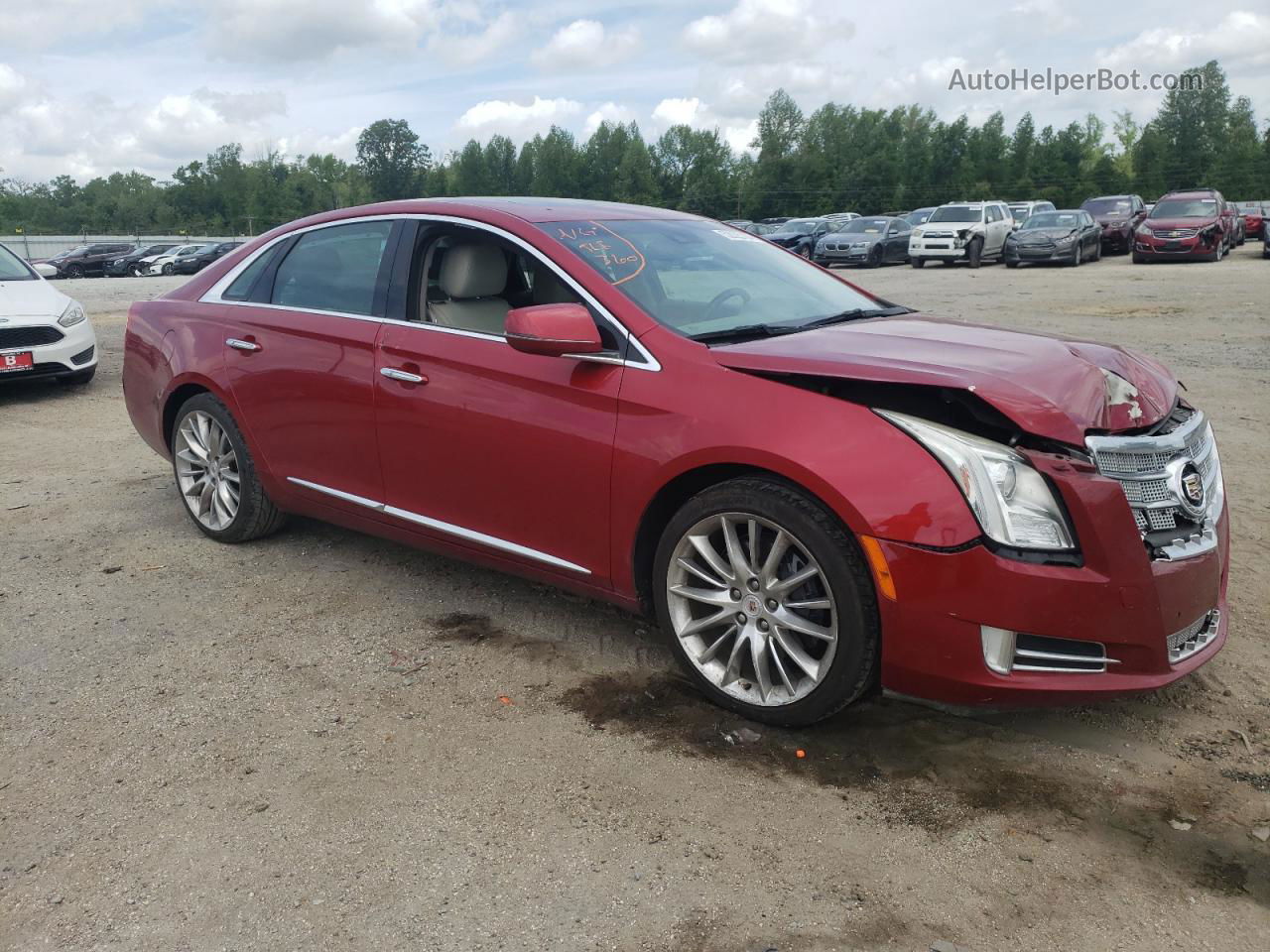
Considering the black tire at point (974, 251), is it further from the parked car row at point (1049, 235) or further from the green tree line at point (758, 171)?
the green tree line at point (758, 171)

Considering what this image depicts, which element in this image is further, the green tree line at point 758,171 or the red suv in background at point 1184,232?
the green tree line at point 758,171

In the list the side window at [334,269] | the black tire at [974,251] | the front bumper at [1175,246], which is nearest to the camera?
the side window at [334,269]

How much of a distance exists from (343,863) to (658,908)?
82 centimetres

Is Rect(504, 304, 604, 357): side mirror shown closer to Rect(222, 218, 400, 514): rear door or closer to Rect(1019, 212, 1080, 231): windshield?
Rect(222, 218, 400, 514): rear door

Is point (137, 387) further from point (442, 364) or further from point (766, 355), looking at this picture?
point (766, 355)

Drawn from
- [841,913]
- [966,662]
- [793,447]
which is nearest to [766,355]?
[793,447]

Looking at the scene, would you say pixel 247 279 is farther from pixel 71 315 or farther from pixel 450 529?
pixel 71 315

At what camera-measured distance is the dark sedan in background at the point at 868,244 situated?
99.6 feet

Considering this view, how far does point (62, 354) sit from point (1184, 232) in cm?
2423

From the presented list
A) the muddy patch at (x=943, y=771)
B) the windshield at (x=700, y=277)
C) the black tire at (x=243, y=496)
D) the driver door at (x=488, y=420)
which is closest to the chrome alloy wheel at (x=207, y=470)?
the black tire at (x=243, y=496)

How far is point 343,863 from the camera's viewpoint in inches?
106

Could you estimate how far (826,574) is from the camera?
3.07 meters

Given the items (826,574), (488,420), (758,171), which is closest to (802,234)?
(488,420)

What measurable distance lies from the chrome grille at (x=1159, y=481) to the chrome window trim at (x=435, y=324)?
4.57ft
